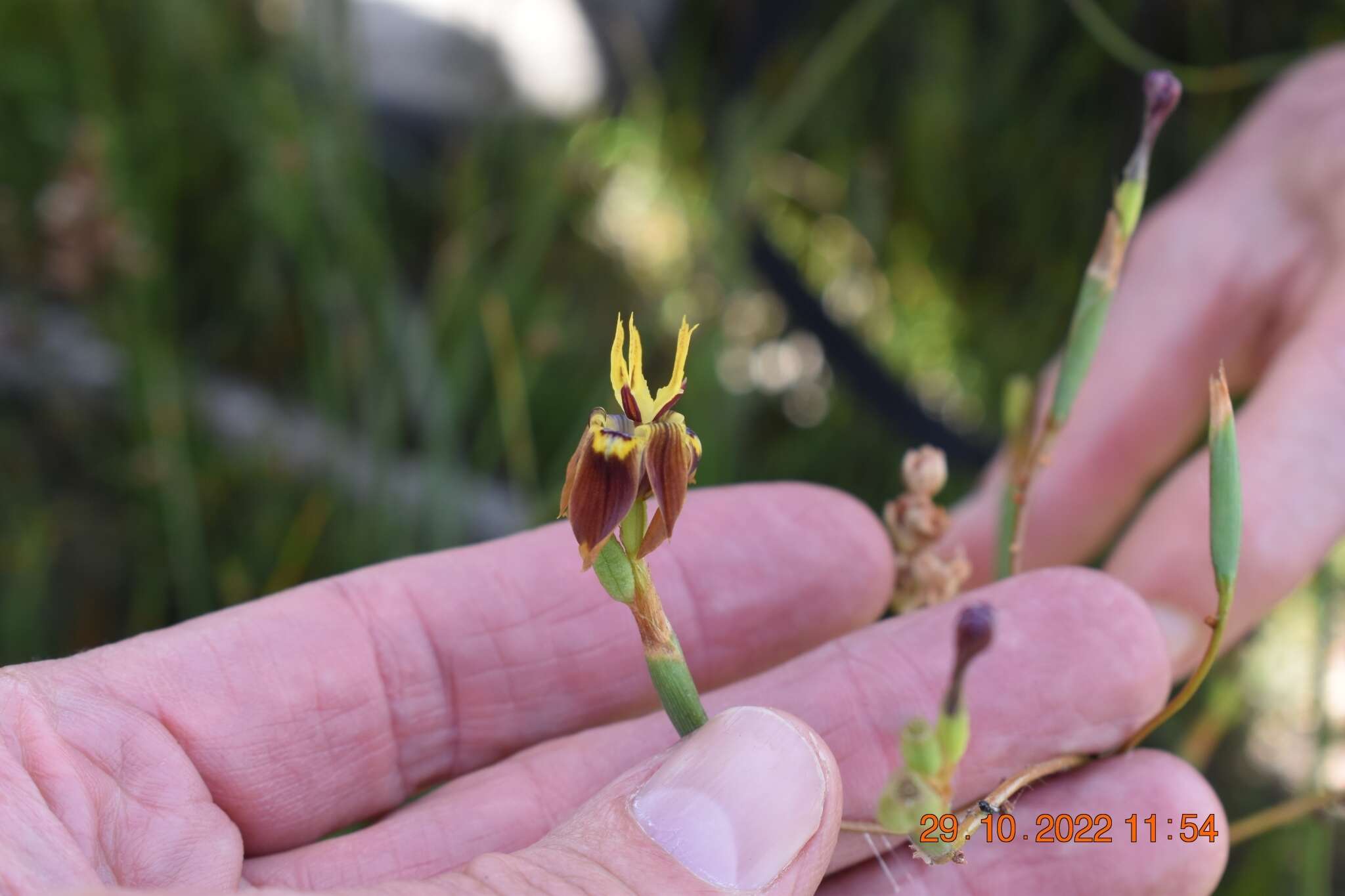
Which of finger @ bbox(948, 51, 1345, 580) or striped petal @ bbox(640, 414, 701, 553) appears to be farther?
finger @ bbox(948, 51, 1345, 580)

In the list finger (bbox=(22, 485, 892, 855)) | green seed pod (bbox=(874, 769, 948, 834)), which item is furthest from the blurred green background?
green seed pod (bbox=(874, 769, 948, 834))

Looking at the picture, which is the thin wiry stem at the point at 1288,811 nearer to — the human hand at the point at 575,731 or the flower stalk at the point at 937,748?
the human hand at the point at 575,731

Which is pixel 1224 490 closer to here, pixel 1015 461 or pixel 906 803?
pixel 1015 461

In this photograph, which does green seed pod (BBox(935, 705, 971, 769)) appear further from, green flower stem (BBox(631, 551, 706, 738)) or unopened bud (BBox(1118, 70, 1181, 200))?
unopened bud (BBox(1118, 70, 1181, 200))

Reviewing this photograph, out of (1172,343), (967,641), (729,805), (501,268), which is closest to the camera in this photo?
(967,641)

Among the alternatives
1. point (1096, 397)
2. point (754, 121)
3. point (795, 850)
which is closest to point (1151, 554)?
point (1096, 397)

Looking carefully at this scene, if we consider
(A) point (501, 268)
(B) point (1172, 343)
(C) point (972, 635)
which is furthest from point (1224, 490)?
(A) point (501, 268)
